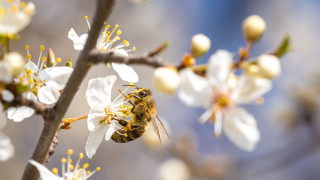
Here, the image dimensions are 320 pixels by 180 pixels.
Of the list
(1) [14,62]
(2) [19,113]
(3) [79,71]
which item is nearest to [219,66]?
(3) [79,71]

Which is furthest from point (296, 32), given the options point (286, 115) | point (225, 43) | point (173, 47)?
point (286, 115)

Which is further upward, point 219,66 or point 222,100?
point 219,66

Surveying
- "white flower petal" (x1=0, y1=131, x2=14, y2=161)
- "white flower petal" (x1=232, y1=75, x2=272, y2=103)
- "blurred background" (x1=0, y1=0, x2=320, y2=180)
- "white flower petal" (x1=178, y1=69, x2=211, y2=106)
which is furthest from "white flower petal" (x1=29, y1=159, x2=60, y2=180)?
"blurred background" (x1=0, y1=0, x2=320, y2=180)

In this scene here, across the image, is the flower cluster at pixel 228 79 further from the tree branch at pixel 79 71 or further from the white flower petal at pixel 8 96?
the white flower petal at pixel 8 96

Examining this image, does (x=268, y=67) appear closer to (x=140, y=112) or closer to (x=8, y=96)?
(x=8, y=96)

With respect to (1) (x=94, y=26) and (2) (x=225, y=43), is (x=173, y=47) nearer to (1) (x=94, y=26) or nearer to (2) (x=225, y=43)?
(2) (x=225, y=43)

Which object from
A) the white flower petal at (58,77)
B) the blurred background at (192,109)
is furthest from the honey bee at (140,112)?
the blurred background at (192,109)

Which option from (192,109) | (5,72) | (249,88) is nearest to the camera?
(5,72)
